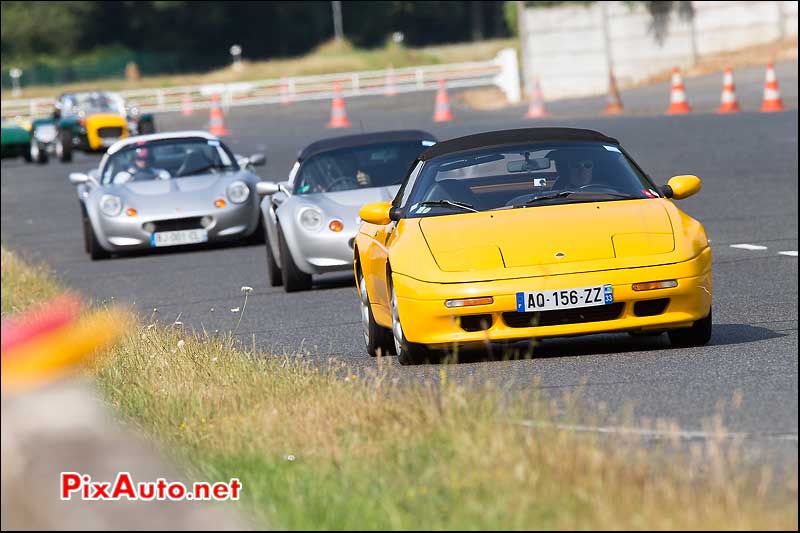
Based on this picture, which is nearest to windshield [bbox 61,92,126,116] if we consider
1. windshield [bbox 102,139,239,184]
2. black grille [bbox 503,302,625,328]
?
windshield [bbox 102,139,239,184]

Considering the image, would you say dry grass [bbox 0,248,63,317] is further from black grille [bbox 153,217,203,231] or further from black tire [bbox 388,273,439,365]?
black tire [bbox 388,273,439,365]

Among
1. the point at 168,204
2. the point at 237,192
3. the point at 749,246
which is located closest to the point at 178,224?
the point at 168,204

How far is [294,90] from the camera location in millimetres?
72312

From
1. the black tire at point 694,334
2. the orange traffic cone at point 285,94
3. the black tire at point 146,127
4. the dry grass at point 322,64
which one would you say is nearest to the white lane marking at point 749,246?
A: the black tire at point 694,334

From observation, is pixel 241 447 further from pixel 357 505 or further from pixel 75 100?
pixel 75 100

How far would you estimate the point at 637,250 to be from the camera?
9.47 meters

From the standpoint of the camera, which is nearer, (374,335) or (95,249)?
(374,335)

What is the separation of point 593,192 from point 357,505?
5336mm

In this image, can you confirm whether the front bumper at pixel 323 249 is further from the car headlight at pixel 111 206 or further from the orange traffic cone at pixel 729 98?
the orange traffic cone at pixel 729 98

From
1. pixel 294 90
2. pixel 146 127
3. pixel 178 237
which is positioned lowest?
pixel 294 90

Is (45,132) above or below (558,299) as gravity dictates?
below

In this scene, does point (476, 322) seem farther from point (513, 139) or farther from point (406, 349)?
point (513, 139)

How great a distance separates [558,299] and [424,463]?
140 inches

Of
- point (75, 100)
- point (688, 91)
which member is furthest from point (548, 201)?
point (75, 100)
